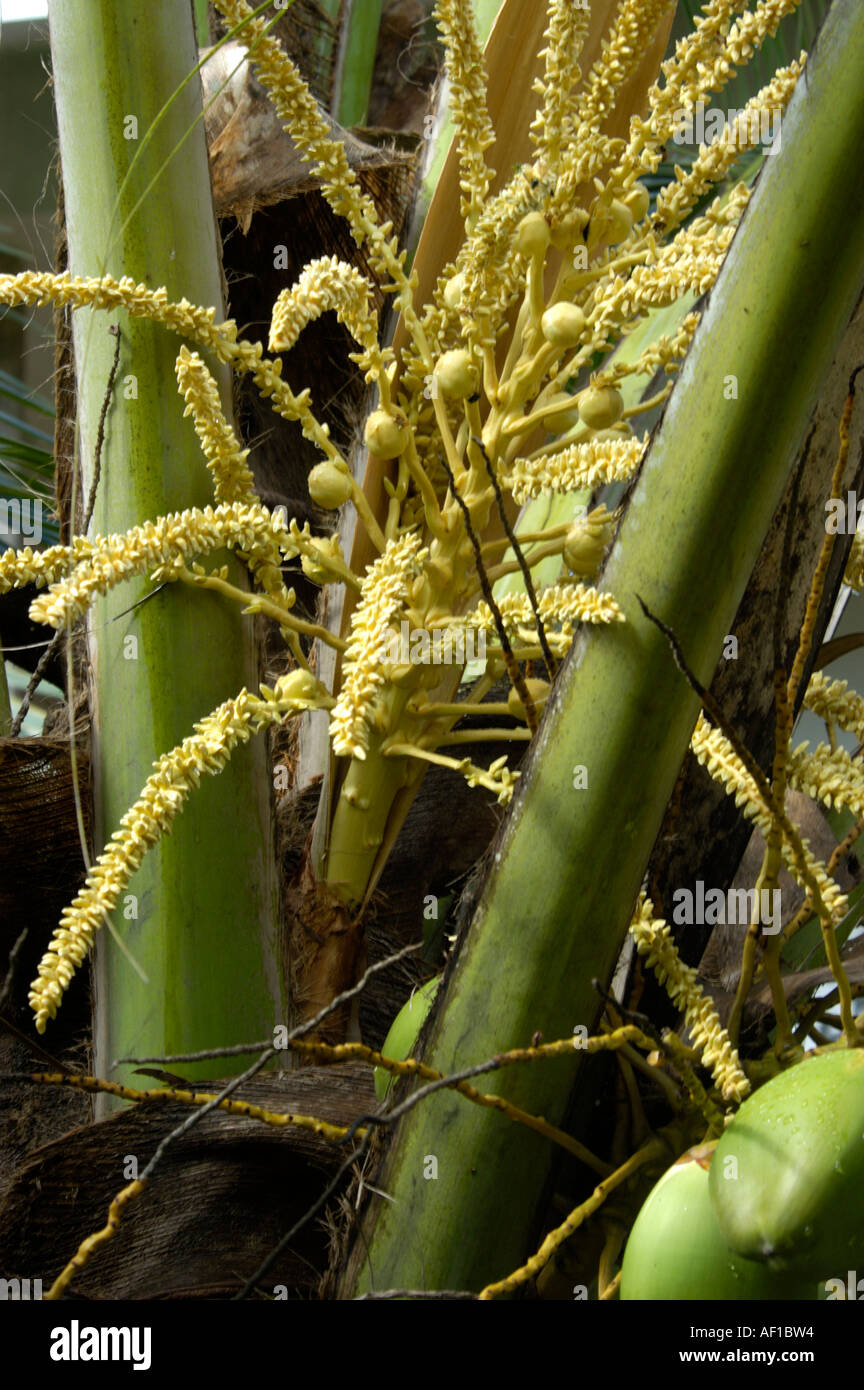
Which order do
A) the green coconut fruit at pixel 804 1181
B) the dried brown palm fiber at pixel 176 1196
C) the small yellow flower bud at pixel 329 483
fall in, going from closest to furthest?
1. the green coconut fruit at pixel 804 1181
2. the dried brown palm fiber at pixel 176 1196
3. the small yellow flower bud at pixel 329 483

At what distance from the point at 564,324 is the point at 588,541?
12 cm

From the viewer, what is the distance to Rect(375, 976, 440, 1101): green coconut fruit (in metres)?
0.62

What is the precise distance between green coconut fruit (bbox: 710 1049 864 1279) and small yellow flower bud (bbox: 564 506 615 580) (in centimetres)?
32

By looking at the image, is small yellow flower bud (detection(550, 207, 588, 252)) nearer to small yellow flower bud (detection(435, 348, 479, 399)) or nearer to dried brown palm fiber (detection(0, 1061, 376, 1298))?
small yellow flower bud (detection(435, 348, 479, 399))

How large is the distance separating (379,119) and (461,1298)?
1.24m

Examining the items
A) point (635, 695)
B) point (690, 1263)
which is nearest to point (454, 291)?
point (635, 695)

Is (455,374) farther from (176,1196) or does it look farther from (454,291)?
(176,1196)

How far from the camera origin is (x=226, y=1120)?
0.61m

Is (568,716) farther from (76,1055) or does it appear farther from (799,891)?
(76,1055)

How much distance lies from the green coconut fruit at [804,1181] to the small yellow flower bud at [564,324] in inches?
16.1

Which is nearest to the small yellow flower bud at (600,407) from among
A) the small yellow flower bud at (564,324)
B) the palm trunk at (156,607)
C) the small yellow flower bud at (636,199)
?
the small yellow flower bud at (564,324)

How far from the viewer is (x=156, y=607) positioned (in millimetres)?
737

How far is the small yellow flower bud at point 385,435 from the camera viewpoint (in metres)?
0.69

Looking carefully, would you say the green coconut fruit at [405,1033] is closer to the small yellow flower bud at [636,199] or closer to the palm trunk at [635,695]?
the palm trunk at [635,695]
